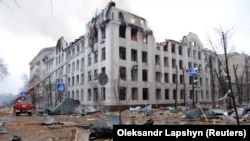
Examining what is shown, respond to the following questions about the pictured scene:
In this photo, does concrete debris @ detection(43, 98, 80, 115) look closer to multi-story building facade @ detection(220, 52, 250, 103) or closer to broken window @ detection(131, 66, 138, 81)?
broken window @ detection(131, 66, 138, 81)

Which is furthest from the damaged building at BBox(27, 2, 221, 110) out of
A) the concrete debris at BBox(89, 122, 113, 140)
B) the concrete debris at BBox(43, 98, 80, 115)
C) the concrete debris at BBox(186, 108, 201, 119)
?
the concrete debris at BBox(89, 122, 113, 140)

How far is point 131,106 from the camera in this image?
34.4 meters

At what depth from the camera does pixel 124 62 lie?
114 feet

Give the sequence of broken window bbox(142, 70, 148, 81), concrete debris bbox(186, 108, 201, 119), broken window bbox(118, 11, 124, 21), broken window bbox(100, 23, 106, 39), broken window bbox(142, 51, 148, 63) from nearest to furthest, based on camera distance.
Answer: concrete debris bbox(186, 108, 201, 119) → broken window bbox(118, 11, 124, 21) → broken window bbox(100, 23, 106, 39) → broken window bbox(142, 70, 148, 81) → broken window bbox(142, 51, 148, 63)

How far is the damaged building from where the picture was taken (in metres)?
33.5

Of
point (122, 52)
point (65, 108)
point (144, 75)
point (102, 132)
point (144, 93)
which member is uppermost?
point (122, 52)

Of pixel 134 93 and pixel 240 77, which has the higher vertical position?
pixel 240 77

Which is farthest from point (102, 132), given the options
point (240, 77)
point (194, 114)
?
point (240, 77)

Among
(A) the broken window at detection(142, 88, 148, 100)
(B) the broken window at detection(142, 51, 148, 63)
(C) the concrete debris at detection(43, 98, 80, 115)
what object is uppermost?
(B) the broken window at detection(142, 51, 148, 63)

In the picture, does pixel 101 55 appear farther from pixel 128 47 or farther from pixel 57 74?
pixel 57 74

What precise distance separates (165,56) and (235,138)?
124 ft

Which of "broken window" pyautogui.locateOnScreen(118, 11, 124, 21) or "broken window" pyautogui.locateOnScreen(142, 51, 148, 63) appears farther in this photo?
"broken window" pyautogui.locateOnScreen(142, 51, 148, 63)

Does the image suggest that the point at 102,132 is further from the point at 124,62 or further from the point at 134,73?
the point at 134,73

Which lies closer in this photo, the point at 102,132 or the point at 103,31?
the point at 102,132
